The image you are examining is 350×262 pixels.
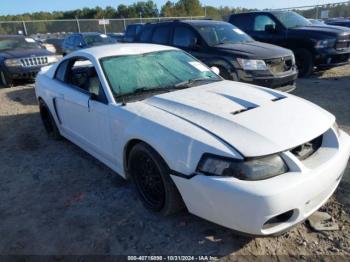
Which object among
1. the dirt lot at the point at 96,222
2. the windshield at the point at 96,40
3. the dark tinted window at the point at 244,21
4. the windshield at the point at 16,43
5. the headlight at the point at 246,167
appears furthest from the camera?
the windshield at the point at 96,40

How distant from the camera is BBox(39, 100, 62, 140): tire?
5.18 metres

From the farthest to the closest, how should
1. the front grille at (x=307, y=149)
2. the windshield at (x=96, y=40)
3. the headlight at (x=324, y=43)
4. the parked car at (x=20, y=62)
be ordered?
the windshield at (x=96, y=40) < the parked car at (x=20, y=62) < the headlight at (x=324, y=43) < the front grille at (x=307, y=149)

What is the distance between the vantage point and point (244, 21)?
10.2m

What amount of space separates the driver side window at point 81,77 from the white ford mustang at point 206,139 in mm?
27

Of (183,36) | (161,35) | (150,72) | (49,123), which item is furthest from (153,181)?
(161,35)

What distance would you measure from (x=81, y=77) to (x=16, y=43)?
25.2ft

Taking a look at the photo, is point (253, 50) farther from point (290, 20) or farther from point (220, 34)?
point (290, 20)

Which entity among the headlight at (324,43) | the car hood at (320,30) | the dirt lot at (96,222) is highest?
the car hood at (320,30)

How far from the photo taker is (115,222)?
3133 mm

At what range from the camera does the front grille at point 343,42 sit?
8805 millimetres

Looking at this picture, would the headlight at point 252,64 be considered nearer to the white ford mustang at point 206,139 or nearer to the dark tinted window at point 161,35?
the dark tinted window at point 161,35

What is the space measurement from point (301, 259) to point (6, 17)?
57751 millimetres

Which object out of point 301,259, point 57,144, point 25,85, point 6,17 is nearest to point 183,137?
point 301,259

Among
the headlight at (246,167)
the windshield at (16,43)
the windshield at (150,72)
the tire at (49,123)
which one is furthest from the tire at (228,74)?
the windshield at (16,43)
